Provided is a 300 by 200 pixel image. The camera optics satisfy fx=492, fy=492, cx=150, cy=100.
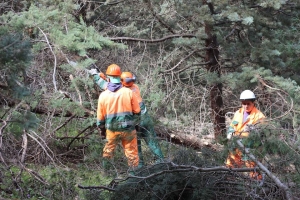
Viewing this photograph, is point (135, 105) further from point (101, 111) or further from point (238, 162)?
point (238, 162)

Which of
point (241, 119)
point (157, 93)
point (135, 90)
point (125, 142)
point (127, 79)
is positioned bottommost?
point (125, 142)

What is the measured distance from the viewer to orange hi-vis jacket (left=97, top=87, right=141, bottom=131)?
7875 mm

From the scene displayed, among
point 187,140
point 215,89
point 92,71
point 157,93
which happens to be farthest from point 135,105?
point 215,89

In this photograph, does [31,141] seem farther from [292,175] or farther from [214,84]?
[292,175]

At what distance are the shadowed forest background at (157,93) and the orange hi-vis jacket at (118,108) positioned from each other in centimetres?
46

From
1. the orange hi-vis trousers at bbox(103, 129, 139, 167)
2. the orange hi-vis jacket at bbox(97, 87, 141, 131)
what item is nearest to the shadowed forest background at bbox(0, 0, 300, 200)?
the orange hi-vis trousers at bbox(103, 129, 139, 167)

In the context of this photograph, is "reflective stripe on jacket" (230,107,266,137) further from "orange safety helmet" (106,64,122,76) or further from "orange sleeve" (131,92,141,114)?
"orange safety helmet" (106,64,122,76)

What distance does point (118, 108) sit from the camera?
25.8 ft

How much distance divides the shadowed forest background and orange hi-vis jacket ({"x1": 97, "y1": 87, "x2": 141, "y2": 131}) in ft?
1.50

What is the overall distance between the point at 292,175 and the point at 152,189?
1.55 meters

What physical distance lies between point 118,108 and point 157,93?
1447 millimetres

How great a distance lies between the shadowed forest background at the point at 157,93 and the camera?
17.5ft

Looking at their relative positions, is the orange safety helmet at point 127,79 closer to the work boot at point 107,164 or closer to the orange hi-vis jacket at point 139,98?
the orange hi-vis jacket at point 139,98

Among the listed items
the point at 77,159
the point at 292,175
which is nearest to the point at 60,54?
the point at 77,159
